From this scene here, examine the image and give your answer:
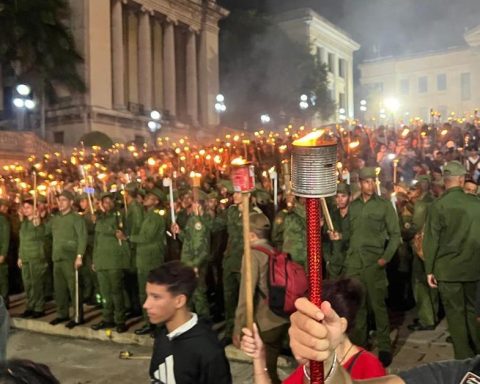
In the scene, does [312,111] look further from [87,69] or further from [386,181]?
[386,181]

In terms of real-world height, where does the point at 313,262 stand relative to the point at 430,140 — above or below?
below

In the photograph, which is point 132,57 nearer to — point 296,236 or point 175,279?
point 296,236

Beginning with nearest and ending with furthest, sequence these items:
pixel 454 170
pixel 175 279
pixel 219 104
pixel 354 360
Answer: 1. pixel 354 360
2. pixel 175 279
3. pixel 454 170
4. pixel 219 104

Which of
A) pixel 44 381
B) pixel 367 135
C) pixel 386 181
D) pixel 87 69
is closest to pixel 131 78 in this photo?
pixel 87 69

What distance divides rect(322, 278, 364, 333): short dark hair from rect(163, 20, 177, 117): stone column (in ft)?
140

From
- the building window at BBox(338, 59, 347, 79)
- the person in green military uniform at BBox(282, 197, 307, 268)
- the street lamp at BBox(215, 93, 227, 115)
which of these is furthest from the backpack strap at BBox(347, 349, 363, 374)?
the building window at BBox(338, 59, 347, 79)

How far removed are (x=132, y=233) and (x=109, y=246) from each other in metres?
0.41

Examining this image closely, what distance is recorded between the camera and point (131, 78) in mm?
42000

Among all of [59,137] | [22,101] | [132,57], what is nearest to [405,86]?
[132,57]

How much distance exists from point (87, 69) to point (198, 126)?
42.0 ft

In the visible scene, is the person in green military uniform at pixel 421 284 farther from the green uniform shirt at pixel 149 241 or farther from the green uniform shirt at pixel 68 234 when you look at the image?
the green uniform shirt at pixel 68 234

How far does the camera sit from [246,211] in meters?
2.39

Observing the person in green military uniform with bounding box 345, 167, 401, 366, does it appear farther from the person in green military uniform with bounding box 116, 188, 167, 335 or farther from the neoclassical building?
the neoclassical building

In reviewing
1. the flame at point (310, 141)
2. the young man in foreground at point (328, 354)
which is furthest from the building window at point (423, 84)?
the flame at point (310, 141)
